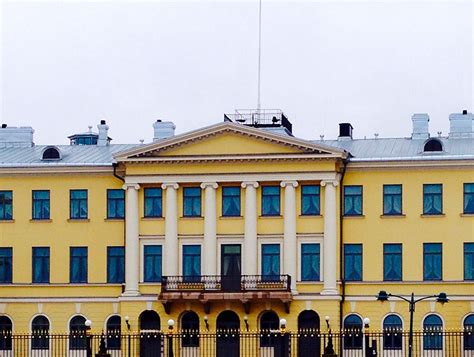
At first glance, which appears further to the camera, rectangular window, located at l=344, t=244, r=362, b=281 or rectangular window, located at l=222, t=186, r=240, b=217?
rectangular window, located at l=222, t=186, r=240, b=217

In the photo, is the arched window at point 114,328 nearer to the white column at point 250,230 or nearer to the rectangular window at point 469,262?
the white column at point 250,230

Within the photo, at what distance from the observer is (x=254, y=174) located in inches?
2904

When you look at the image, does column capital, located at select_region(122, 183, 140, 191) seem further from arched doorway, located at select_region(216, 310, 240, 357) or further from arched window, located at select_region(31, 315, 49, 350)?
arched window, located at select_region(31, 315, 49, 350)

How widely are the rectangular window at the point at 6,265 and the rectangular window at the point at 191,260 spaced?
333 inches

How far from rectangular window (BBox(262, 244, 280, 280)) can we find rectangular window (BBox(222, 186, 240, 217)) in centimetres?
209

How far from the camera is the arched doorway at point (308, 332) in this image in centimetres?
7162

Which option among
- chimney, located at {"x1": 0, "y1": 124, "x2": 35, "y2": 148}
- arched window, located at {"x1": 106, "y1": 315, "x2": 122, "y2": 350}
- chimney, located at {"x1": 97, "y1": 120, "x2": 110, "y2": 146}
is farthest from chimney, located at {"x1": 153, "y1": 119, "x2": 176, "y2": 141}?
arched window, located at {"x1": 106, "y1": 315, "x2": 122, "y2": 350}

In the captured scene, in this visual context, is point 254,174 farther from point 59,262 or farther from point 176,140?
point 59,262

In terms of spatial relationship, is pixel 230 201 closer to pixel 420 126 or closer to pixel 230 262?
pixel 230 262

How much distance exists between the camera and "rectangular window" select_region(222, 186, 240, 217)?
7425 cm

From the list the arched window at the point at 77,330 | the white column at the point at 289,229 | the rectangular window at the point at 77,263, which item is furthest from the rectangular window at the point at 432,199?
the arched window at the point at 77,330

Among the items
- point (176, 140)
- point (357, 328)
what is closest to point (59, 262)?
point (176, 140)

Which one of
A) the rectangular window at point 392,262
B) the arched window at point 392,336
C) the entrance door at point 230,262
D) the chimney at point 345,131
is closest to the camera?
the arched window at point 392,336

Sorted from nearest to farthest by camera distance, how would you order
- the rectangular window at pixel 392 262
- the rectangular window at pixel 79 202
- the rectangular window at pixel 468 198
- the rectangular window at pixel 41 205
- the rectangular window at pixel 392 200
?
1. the rectangular window at pixel 468 198
2. the rectangular window at pixel 392 262
3. the rectangular window at pixel 392 200
4. the rectangular window at pixel 79 202
5. the rectangular window at pixel 41 205
